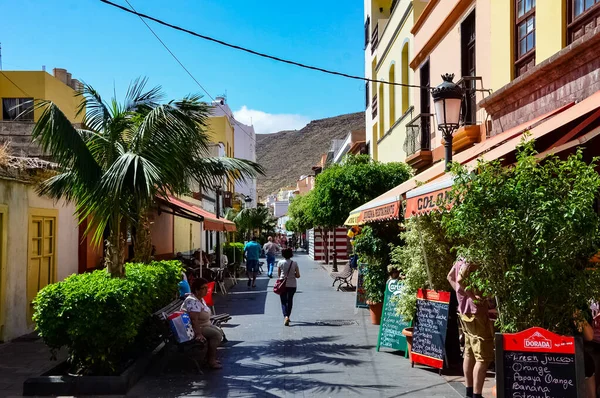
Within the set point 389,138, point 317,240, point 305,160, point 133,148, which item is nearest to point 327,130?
point 305,160

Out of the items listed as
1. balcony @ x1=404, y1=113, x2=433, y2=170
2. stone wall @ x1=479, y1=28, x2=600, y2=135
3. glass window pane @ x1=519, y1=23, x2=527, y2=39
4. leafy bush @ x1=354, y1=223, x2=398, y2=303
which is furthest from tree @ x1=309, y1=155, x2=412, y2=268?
glass window pane @ x1=519, y1=23, x2=527, y2=39

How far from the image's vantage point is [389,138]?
21.3 metres

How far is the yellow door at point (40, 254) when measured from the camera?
10.8 metres

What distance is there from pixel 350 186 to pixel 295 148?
13194 cm

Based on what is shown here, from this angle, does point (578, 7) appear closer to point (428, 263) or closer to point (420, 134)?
point (428, 263)

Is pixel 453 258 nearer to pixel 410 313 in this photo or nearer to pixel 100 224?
pixel 410 313

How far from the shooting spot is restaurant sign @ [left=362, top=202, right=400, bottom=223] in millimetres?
9398

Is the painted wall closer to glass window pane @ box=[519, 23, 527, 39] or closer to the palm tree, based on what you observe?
the palm tree

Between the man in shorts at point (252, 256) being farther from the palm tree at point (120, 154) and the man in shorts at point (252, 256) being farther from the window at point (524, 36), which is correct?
the window at point (524, 36)

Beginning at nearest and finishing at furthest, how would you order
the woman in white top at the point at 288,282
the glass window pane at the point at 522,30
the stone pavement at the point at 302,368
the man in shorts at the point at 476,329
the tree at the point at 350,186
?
1. the man in shorts at the point at 476,329
2. the stone pavement at the point at 302,368
3. the glass window pane at the point at 522,30
4. the woman in white top at the point at 288,282
5. the tree at the point at 350,186

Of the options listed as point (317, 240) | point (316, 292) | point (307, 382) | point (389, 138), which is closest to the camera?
point (307, 382)

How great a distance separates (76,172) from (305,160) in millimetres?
135363

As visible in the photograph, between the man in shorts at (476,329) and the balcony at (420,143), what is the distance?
28.1 ft

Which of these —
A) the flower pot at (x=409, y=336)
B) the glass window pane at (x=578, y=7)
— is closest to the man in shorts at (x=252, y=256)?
the flower pot at (x=409, y=336)
